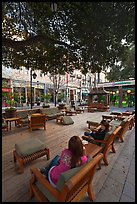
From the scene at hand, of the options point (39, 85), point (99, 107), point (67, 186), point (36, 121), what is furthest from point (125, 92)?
point (67, 186)

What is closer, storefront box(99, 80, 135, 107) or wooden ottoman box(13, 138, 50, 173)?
wooden ottoman box(13, 138, 50, 173)

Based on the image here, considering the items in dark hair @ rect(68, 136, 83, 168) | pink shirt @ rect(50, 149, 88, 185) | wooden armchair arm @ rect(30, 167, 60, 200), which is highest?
dark hair @ rect(68, 136, 83, 168)

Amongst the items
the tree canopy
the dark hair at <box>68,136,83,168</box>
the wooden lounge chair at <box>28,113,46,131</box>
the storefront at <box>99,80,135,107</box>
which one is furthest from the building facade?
the dark hair at <box>68,136,83,168</box>

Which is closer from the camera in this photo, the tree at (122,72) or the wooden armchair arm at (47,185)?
the wooden armchair arm at (47,185)

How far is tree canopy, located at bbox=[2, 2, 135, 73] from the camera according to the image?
12.4ft

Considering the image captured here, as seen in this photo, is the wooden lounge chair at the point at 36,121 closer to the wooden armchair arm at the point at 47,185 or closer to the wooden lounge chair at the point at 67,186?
the wooden lounge chair at the point at 67,186

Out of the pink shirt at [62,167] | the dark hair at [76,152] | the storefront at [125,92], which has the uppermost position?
the storefront at [125,92]

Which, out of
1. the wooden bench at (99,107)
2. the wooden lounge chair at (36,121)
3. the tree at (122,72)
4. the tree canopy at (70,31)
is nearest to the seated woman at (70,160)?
the tree canopy at (70,31)

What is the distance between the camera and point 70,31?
480 cm

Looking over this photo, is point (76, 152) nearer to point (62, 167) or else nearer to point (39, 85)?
point (62, 167)

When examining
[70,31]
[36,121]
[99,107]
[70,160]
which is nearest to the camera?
[70,160]

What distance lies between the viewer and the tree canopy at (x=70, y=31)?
379 centimetres

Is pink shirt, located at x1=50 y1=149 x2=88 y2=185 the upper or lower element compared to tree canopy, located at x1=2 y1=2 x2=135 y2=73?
lower

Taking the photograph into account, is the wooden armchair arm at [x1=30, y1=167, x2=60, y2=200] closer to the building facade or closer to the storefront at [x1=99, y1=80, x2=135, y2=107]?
the building facade
